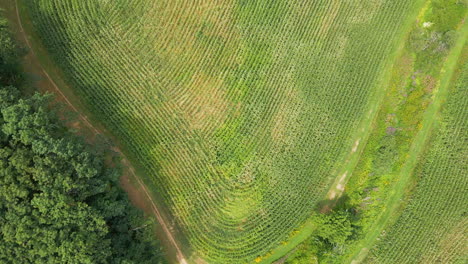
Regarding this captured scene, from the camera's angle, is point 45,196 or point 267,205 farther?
point 267,205

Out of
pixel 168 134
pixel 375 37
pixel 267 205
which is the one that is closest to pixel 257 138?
pixel 267 205

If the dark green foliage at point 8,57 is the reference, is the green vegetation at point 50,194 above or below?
below

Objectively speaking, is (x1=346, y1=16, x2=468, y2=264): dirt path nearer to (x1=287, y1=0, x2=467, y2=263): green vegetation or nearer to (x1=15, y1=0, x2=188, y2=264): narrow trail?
(x1=287, y1=0, x2=467, y2=263): green vegetation

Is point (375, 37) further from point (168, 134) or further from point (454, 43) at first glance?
point (168, 134)

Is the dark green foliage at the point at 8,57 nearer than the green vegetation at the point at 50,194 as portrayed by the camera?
No

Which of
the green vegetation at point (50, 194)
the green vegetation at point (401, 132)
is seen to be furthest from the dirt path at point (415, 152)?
the green vegetation at point (50, 194)

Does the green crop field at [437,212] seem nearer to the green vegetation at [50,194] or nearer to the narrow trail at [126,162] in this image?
the narrow trail at [126,162]

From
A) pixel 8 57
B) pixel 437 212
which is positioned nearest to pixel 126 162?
pixel 8 57
